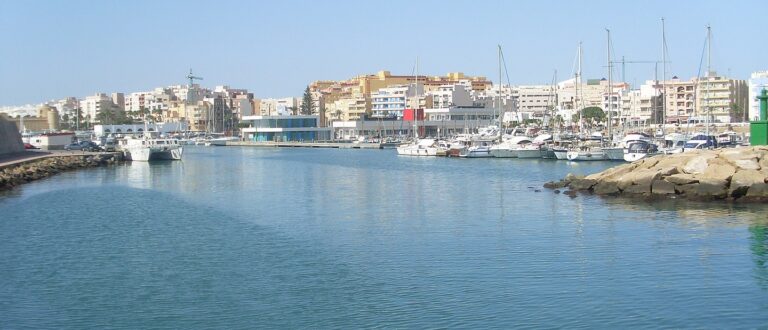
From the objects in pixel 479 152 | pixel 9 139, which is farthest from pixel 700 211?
pixel 9 139

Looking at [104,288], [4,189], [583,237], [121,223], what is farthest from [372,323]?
[4,189]

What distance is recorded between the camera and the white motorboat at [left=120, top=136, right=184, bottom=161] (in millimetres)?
62750

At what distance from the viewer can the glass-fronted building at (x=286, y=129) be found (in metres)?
114

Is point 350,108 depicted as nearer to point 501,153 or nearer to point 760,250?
point 501,153

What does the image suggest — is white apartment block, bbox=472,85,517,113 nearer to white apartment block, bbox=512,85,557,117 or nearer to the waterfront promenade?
white apartment block, bbox=512,85,557,117

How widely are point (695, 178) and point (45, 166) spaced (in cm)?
3517

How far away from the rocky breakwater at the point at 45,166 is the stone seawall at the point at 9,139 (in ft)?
10.7

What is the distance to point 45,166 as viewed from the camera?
166ft

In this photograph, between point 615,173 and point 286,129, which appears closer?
point 615,173

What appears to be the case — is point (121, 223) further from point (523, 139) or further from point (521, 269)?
point (523, 139)

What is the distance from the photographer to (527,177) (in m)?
43.2

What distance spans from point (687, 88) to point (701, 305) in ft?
321

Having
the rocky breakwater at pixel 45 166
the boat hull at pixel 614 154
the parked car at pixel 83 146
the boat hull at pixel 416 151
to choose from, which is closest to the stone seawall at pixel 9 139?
the rocky breakwater at pixel 45 166

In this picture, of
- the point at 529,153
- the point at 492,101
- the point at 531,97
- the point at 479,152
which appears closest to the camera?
the point at 529,153
